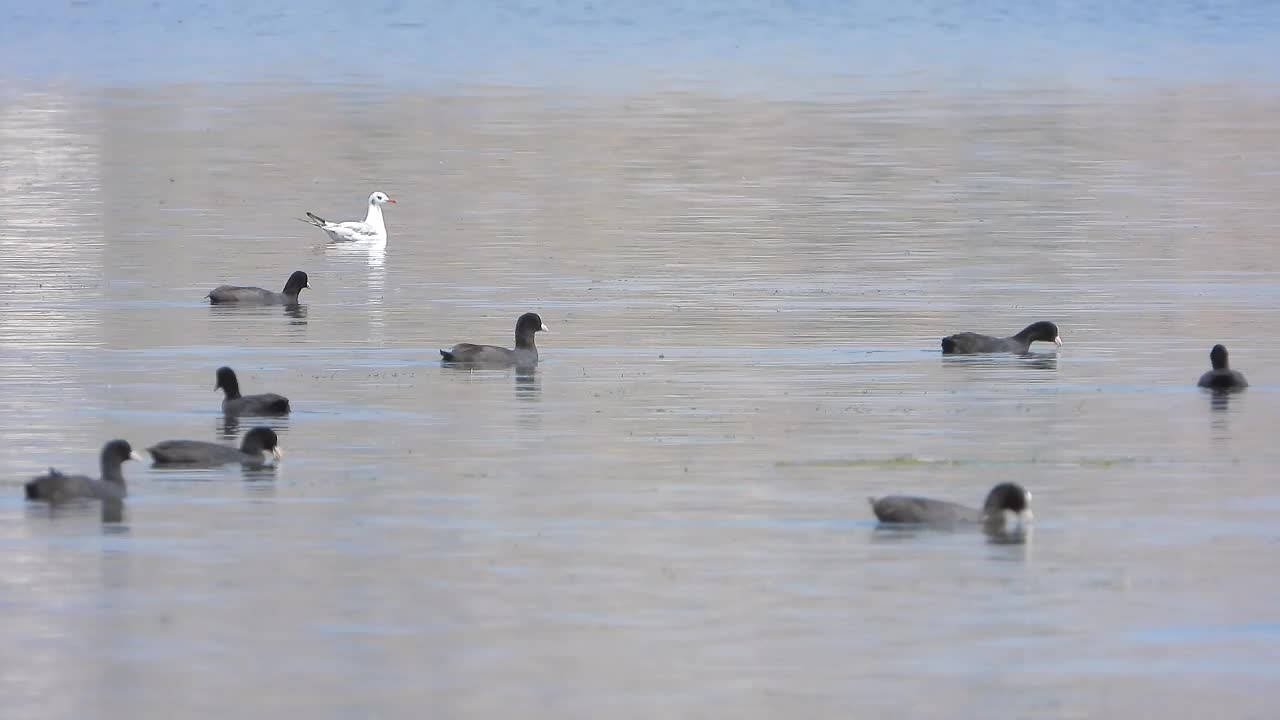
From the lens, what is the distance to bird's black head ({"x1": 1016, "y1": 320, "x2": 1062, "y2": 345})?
85.9 ft

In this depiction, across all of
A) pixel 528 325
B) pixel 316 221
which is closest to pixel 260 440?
pixel 528 325

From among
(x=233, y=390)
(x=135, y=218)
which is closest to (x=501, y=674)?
(x=233, y=390)

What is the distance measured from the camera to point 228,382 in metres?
22.2

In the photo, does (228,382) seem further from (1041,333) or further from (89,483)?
(1041,333)

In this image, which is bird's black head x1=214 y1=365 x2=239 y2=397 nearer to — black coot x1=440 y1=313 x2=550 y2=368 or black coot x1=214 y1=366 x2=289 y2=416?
black coot x1=214 y1=366 x2=289 y2=416

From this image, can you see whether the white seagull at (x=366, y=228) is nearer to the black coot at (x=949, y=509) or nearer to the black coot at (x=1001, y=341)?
the black coot at (x=1001, y=341)

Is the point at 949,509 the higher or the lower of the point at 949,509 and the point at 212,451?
the lower

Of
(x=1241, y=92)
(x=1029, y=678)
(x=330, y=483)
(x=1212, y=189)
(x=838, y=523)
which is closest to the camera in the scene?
(x=1029, y=678)

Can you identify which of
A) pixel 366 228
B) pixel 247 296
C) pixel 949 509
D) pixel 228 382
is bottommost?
pixel 949 509

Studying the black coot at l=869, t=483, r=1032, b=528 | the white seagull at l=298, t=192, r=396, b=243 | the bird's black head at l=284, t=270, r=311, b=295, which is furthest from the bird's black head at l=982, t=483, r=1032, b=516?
the white seagull at l=298, t=192, r=396, b=243

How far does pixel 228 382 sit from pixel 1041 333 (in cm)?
818

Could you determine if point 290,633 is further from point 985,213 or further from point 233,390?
point 985,213

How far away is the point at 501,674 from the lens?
13.8 metres

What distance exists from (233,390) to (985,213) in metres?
22.1
